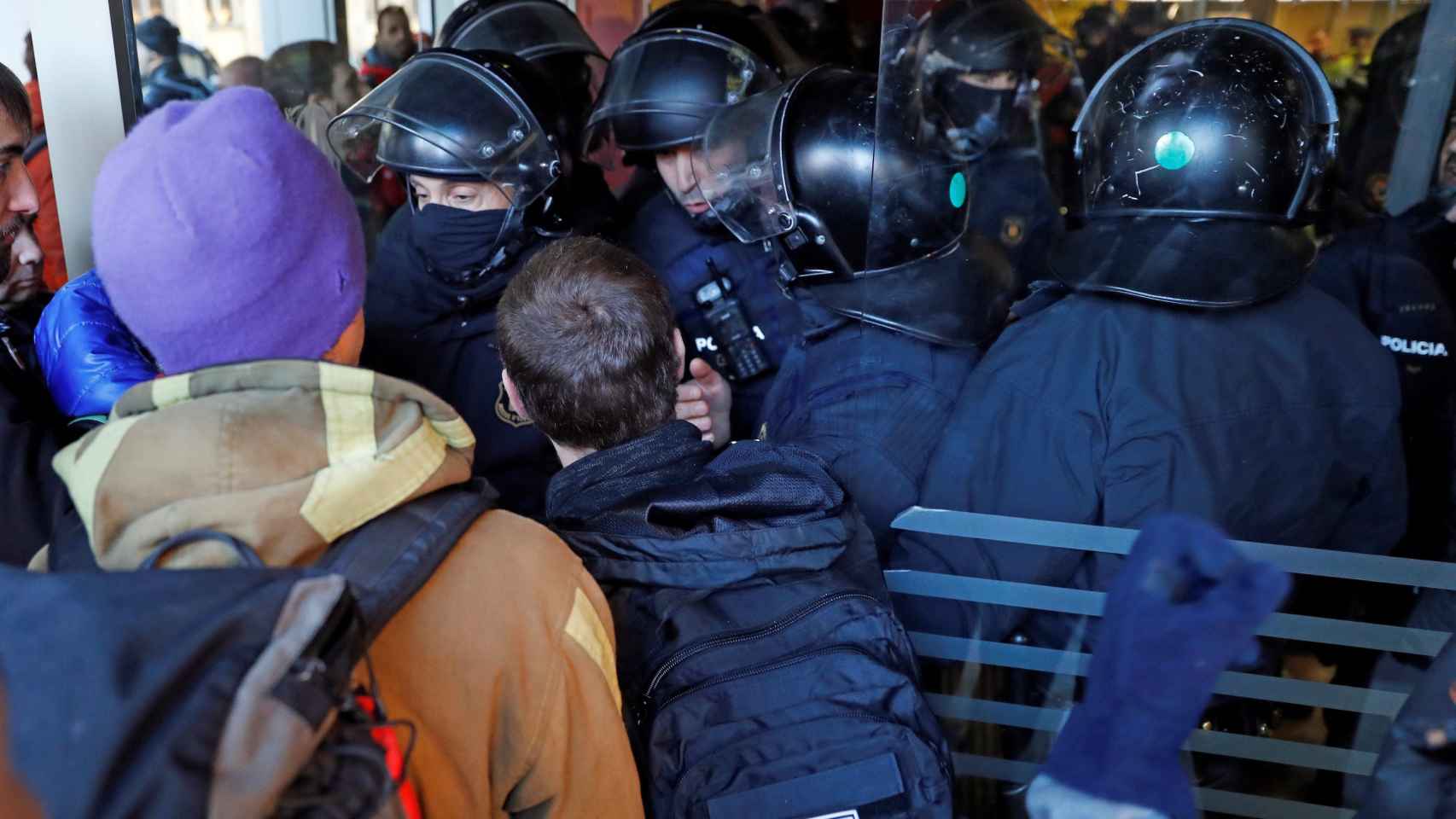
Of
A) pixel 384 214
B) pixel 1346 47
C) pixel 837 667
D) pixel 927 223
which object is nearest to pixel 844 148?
pixel 927 223

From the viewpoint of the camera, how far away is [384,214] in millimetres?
3918

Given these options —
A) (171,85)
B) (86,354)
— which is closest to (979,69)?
(86,354)

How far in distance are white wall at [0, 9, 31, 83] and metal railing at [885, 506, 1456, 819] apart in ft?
6.15

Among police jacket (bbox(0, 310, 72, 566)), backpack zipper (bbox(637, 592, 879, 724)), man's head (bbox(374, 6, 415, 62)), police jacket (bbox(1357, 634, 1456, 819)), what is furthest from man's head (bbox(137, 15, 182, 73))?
police jacket (bbox(1357, 634, 1456, 819))

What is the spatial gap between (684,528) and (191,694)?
73cm

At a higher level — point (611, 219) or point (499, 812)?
point (611, 219)

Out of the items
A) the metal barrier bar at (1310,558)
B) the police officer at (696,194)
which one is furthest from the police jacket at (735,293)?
the metal barrier bar at (1310,558)

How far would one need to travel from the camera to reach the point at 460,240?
229 centimetres

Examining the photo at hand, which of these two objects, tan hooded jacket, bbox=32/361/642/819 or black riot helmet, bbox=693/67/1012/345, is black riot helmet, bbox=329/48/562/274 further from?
tan hooded jacket, bbox=32/361/642/819

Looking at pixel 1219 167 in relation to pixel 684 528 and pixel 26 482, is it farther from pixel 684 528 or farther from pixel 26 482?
pixel 26 482

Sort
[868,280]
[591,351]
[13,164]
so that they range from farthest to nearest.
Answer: [868,280] < [13,164] < [591,351]

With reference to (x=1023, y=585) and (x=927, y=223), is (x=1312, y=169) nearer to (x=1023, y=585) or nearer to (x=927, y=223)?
(x=927, y=223)

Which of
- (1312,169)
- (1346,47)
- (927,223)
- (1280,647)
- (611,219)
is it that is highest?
(1346,47)

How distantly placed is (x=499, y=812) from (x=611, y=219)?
1.94m
